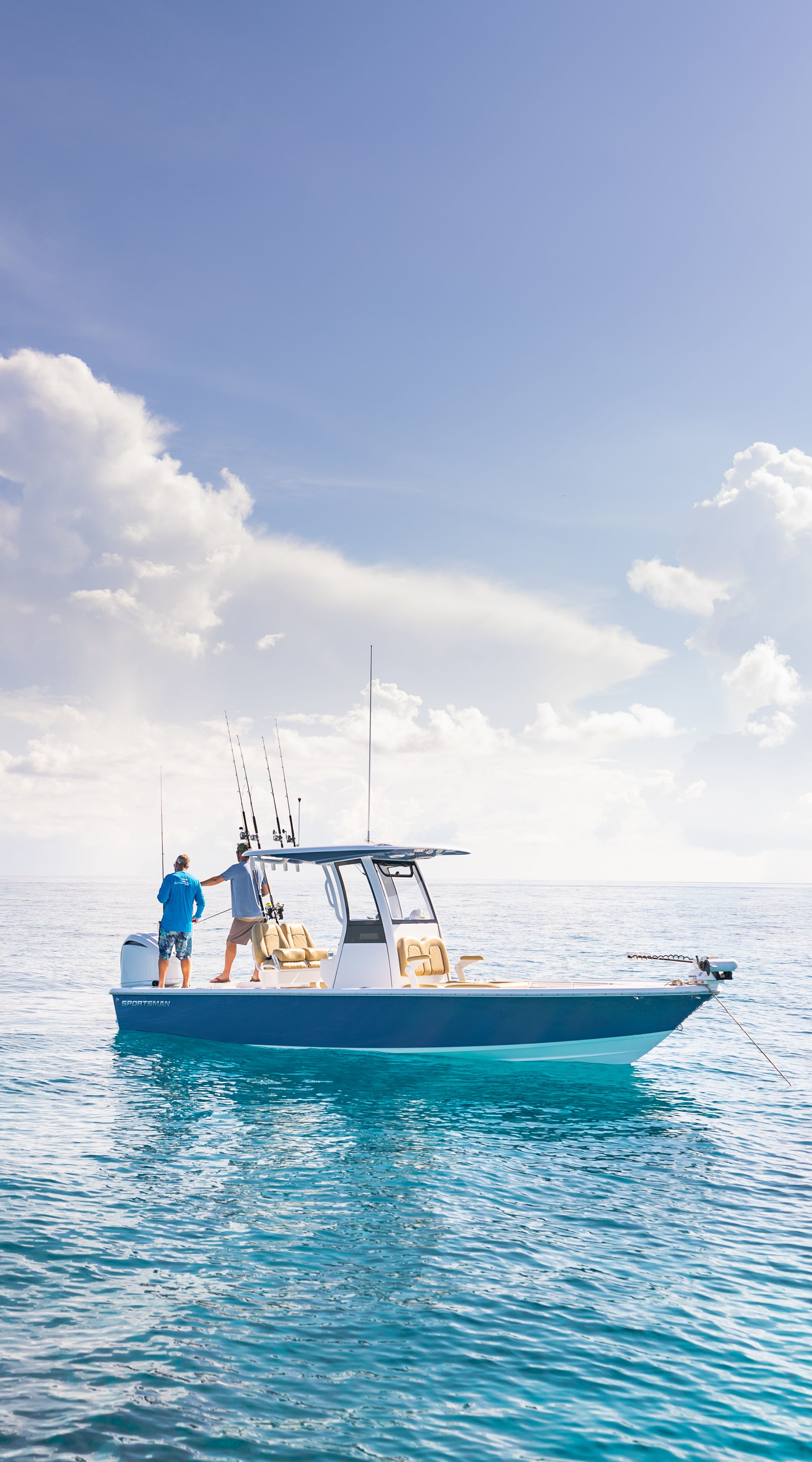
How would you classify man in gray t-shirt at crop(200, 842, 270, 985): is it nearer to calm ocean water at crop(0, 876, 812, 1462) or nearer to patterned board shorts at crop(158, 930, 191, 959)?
patterned board shorts at crop(158, 930, 191, 959)

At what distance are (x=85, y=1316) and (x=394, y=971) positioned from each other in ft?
27.7

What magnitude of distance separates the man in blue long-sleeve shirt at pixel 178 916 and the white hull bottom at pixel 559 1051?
3887 mm

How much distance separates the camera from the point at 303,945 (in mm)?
16531

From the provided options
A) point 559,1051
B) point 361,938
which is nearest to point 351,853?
point 361,938

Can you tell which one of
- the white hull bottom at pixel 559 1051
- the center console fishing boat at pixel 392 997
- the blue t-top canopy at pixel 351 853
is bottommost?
the white hull bottom at pixel 559 1051

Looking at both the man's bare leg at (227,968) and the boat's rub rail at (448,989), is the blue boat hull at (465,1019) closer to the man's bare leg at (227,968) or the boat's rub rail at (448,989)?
the boat's rub rail at (448,989)

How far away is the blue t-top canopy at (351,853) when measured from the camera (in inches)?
572

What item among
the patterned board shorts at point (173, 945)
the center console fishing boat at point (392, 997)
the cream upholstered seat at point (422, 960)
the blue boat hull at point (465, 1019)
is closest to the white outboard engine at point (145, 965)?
the center console fishing boat at point (392, 997)

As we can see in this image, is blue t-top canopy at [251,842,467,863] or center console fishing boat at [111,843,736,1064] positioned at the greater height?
blue t-top canopy at [251,842,467,863]

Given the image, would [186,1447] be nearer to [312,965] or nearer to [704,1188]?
[704,1188]

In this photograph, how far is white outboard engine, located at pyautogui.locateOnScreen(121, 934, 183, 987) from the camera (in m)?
16.5

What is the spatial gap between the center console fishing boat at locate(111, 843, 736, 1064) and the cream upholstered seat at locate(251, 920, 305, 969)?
20 mm

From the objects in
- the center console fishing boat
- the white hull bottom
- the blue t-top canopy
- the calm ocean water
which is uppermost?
the blue t-top canopy

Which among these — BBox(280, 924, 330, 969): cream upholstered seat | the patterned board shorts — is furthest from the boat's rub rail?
the patterned board shorts
